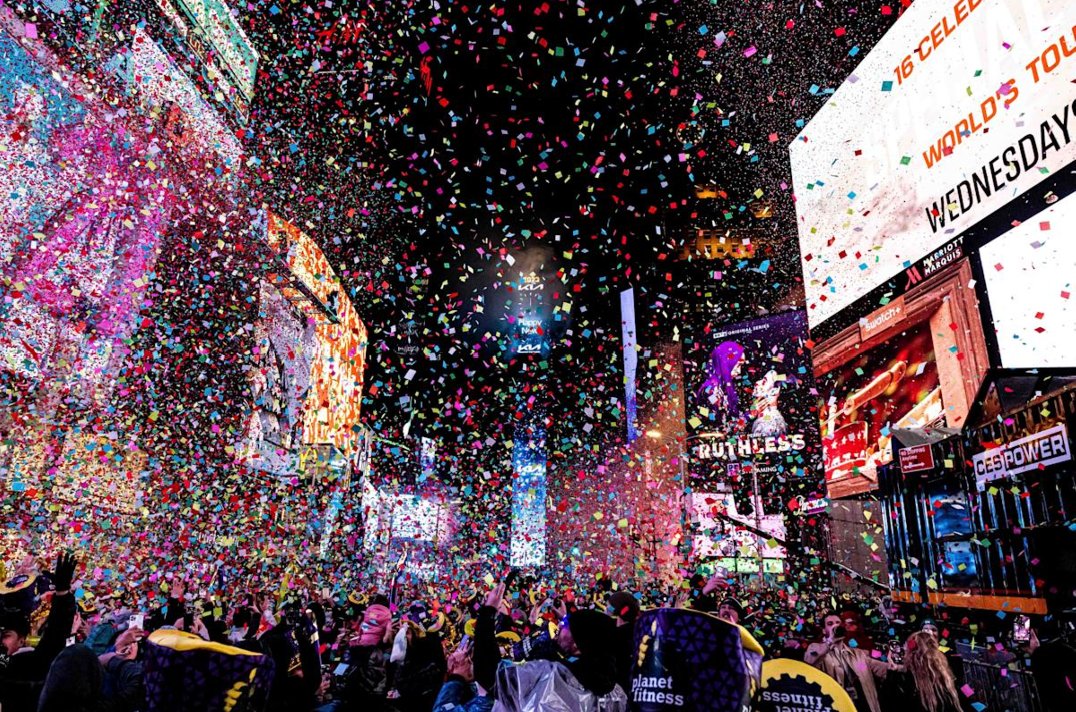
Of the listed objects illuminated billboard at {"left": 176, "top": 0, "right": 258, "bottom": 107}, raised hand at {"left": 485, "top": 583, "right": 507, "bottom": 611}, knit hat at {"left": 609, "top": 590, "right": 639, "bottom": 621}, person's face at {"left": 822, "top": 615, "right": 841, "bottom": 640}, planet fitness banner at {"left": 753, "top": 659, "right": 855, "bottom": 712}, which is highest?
illuminated billboard at {"left": 176, "top": 0, "right": 258, "bottom": 107}

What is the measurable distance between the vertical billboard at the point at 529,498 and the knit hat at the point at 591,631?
30302 millimetres

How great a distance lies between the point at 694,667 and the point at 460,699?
2.37 metres

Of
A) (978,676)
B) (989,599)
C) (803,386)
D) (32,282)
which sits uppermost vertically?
(803,386)

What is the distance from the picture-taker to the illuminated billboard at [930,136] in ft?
23.3

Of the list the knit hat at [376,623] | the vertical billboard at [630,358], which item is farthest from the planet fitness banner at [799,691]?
the vertical billboard at [630,358]

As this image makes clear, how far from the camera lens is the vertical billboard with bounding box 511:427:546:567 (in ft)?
111

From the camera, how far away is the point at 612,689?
2.55m

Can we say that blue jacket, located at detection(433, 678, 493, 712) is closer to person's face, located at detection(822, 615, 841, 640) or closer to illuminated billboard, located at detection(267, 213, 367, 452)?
person's face, located at detection(822, 615, 841, 640)

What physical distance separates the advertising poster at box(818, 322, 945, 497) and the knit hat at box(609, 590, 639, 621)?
316 inches

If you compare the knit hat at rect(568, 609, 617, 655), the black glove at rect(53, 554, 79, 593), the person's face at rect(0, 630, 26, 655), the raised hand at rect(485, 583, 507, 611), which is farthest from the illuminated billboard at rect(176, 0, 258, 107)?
the knit hat at rect(568, 609, 617, 655)

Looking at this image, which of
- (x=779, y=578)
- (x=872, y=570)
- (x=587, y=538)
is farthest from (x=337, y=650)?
(x=587, y=538)

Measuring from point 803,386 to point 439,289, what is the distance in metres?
15.7

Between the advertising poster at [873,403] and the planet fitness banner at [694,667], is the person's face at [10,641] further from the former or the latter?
the advertising poster at [873,403]

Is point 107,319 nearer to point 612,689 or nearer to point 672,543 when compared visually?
point 612,689
